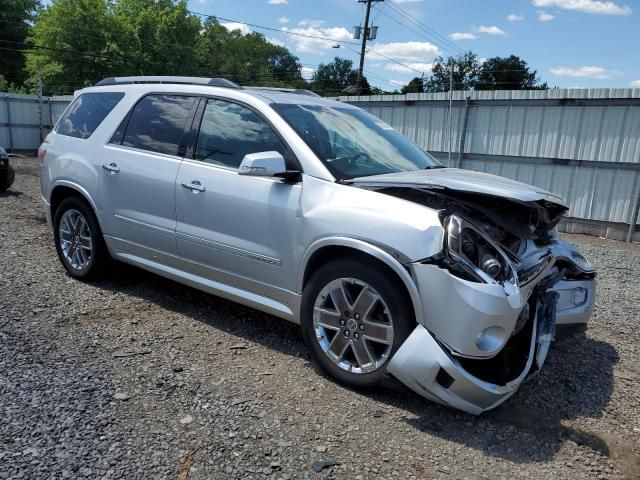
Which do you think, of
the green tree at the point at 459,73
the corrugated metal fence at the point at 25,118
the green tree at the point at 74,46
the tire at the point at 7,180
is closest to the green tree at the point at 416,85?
the green tree at the point at 459,73

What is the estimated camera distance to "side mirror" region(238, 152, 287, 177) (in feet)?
11.0

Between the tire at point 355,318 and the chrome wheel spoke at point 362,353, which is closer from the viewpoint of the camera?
the tire at point 355,318

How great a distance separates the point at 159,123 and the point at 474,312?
305 cm

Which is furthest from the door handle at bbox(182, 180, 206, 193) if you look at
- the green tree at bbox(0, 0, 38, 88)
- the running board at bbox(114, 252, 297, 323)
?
the green tree at bbox(0, 0, 38, 88)

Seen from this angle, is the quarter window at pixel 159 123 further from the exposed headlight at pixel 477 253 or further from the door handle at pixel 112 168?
the exposed headlight at pixel 477 253

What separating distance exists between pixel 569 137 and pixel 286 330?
7.83 metres

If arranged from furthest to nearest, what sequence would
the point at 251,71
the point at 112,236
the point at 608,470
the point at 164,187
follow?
1. the point at 251,71
2. the point at 112,236
3. the point at 164,187
4. the point at 608,470

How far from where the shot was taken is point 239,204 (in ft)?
12.1

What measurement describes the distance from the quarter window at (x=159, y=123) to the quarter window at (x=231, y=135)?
0.85 ft

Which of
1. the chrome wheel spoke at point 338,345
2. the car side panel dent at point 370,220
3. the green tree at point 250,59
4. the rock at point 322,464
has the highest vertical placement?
the green tree at point 250,59

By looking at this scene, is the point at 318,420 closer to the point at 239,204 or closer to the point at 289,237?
the point at 289,237

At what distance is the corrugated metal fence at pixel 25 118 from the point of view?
20.1 metres

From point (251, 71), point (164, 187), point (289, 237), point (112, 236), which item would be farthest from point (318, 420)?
point (251, 71)

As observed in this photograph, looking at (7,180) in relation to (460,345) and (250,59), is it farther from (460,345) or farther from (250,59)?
(250,59)
